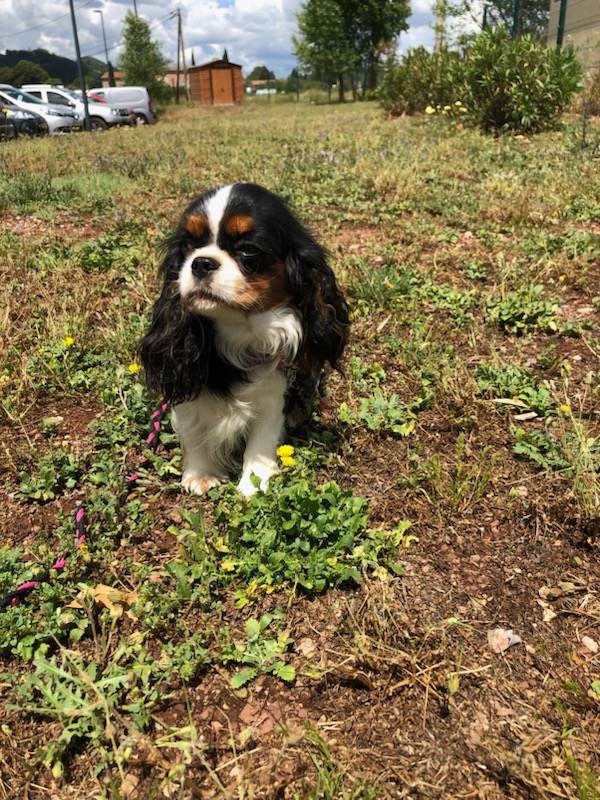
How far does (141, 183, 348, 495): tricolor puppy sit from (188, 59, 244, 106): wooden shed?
163 feet

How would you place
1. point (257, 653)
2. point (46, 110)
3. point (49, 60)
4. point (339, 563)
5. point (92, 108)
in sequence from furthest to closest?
point (49, 60)
point (92, 108)
point (46, 110)
point (339, 563)
point (257, 653)

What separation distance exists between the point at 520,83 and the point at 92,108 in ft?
59.9

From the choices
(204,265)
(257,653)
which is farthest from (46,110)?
(257,653)

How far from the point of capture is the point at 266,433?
257 cm

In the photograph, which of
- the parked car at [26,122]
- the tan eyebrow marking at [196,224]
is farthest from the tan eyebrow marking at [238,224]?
the parked car at [26,122]

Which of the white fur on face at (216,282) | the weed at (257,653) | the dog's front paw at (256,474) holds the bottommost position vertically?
the weed at (257,653)

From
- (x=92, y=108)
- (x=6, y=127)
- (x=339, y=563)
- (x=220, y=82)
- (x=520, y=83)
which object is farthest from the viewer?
(x=220, y=82)

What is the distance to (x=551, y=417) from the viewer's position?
2.80 m

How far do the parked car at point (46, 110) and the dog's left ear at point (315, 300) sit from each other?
19.1 meters

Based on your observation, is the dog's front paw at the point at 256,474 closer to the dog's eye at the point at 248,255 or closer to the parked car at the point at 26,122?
the dog's eye at the point at 248,255

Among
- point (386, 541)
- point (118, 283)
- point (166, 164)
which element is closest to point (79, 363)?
point (118, 283)

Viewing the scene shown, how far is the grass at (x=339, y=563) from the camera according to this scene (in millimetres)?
1557

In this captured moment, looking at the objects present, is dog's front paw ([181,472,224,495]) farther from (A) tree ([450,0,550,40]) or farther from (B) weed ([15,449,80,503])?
(A) tree ([450,0,550,40])

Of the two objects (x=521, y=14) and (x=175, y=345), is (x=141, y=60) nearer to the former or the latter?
(x=521, y=14)
